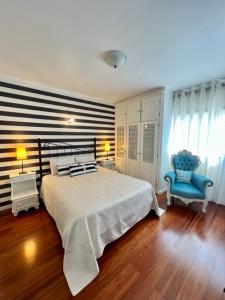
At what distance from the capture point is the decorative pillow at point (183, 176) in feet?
9.49

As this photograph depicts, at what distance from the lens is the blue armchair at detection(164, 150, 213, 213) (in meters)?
2.52

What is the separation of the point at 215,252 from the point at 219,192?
1547 mm

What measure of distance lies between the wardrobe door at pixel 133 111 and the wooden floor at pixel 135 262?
8.08 feet

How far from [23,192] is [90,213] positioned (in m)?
1.88

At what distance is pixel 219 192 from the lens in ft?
9.52

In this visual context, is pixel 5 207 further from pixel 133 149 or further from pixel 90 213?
pixel 133 149

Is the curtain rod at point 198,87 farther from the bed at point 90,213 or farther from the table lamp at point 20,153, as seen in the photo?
the table lamp at point 20,153

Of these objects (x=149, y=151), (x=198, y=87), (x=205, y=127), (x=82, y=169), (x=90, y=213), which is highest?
(x=198, y=87)

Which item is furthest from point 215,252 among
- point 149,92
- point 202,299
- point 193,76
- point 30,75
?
point 30,75

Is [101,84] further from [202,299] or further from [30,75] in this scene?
[202,299]

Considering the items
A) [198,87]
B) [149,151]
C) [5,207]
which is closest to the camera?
[5,207]

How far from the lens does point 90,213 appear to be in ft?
5.16

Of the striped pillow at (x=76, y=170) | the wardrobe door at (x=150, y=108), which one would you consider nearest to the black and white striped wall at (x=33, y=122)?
the striped pillow at (x=76, y=170)

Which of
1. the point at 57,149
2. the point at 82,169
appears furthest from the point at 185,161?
the point at 57,149
